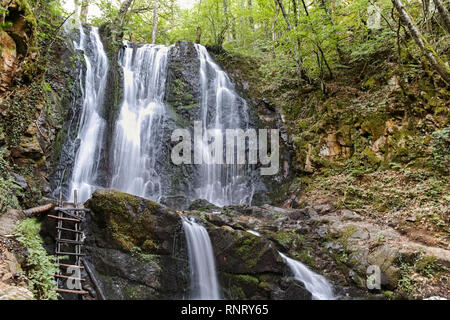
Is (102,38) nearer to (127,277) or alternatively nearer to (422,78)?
(127,277)

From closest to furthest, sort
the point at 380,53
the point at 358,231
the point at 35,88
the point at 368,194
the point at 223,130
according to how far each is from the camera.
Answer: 1. the point at 358,231
2. the point at 35,88
3. the point at 368,194
4. the point at 380,53
5. the point at 223,130

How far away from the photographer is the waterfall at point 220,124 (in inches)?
478

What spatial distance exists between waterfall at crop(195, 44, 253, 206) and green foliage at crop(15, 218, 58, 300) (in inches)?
278

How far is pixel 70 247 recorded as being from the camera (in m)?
5.77

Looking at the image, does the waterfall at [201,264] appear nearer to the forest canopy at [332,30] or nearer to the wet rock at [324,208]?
the wet rock at [324,208]

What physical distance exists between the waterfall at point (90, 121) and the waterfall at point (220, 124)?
4.33 metres

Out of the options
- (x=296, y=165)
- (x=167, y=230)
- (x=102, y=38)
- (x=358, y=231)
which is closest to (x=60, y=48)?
(x=102, y=38)

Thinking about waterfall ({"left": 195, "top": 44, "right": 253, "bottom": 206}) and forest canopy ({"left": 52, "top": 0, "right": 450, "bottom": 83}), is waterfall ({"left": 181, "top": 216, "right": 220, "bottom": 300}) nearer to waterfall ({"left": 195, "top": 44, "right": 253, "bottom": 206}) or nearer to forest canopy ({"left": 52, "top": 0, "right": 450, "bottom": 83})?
waterfall ({"left": 195, "top": 44, "right": 253, "bottom": 206})

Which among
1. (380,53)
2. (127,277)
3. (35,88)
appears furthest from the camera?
(380,53)

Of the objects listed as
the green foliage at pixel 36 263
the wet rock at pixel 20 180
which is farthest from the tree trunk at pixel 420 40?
the wet rock at pixel 20 180

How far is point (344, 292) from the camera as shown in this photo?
19.7 ft

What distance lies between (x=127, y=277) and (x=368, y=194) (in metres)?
7.35

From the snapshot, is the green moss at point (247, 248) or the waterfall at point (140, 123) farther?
the waterfall at point (140, 123)

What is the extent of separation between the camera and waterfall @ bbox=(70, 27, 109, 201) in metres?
10.1
